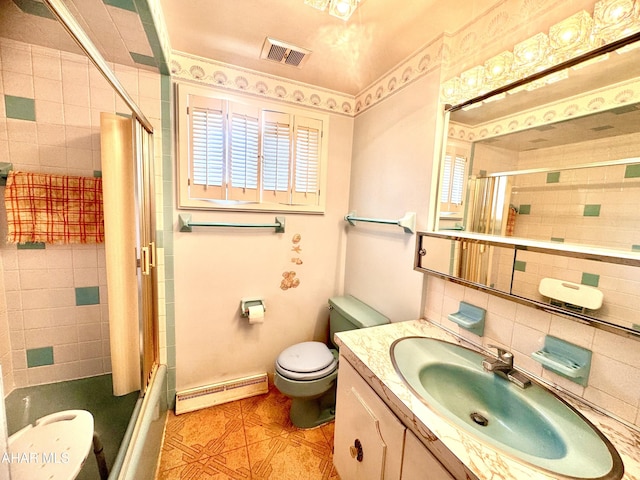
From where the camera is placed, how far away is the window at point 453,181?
1.23m

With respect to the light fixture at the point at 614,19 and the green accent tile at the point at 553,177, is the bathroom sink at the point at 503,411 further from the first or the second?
the light fixture at the point at 614,19

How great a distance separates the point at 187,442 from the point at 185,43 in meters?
2.28

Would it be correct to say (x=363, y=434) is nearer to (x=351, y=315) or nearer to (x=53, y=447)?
(x=351, y=315)

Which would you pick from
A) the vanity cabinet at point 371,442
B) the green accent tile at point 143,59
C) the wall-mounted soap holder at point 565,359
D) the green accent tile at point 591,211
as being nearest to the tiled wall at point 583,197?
the green accent tile at point 591,211

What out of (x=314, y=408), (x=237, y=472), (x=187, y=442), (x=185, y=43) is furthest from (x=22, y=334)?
(x=185, y=43)

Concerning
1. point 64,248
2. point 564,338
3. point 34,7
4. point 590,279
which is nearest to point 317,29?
point 34,7

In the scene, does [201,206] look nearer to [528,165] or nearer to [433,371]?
[433,371]

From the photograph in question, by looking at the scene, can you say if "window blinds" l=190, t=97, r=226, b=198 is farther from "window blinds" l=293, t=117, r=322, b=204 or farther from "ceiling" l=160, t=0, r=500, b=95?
"window blinds" l=293, t=117, r=322, b=204

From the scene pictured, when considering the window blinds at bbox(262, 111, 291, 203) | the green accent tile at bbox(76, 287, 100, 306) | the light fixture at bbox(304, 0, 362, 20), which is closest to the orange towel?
the green accent tile at bbox(76, 287, 100, 306)

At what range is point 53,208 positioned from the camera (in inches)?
52.7

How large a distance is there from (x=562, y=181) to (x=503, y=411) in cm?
84

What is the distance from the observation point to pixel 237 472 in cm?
134

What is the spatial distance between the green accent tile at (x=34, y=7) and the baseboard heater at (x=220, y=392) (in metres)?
2.07

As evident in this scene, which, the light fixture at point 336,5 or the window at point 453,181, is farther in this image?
the window at point 453,181
